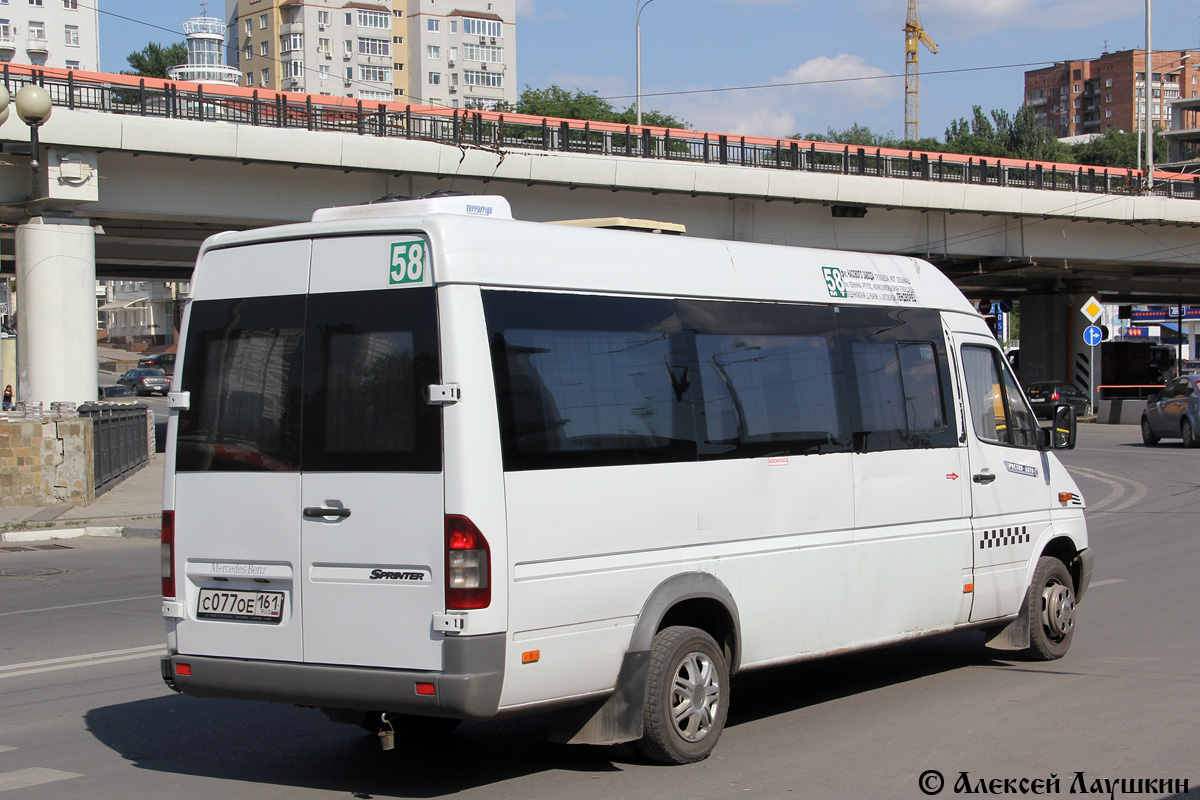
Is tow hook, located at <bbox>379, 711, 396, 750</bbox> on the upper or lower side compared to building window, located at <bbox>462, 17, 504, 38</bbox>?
lower

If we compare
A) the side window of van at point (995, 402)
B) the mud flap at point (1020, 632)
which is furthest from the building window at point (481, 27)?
the mud flap at point (1020, 632)

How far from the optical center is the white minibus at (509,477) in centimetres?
512

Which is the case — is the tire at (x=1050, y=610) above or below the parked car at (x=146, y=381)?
below

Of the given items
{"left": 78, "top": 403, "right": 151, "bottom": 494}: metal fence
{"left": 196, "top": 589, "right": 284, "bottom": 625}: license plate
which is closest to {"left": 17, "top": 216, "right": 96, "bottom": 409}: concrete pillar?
{"left": 78, "top": 403, "right": 151, "bottom": 494}: metal fence

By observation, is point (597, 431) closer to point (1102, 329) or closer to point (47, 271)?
point (47, 271)

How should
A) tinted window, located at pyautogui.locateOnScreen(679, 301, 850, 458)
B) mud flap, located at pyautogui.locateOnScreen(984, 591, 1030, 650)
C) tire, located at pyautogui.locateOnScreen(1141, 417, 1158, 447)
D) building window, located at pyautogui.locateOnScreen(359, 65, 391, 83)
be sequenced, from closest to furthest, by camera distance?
tinted window, located at pyautogui.locateOnScreen(679, 301, 850, 458) → mud flap, located at pyautogui.locateOnScreen(984, 591, 1030, 650) → tire, located at pyautogui.locateOnScreen(1141, 417, 1158, 447) → building window, located at pyautogui.locateOnScreen(359, 65, 391, 83)

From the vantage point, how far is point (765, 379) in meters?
6.53

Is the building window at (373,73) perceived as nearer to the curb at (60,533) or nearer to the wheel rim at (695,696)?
the curb at (60,533)

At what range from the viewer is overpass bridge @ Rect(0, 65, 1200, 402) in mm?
25734

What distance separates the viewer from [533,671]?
5.19 metres

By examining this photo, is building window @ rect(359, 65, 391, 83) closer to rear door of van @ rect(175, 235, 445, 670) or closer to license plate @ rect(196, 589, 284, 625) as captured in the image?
rear door of van @ rect(175, 235, 445, 670)

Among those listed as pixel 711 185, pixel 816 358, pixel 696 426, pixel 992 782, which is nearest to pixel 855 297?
pixel 816 358

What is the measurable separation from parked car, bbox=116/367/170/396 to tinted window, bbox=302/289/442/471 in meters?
65.0

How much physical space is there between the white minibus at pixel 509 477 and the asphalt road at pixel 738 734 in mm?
345
